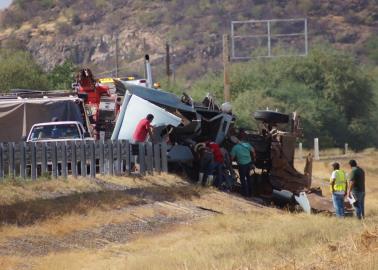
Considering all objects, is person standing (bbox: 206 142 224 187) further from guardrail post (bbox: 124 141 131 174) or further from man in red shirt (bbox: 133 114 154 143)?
guardrail post (bbox: 124 141 131 174)

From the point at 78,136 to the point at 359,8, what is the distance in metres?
129

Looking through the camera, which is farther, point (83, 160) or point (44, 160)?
point (83, 160)

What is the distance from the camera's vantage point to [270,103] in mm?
72688

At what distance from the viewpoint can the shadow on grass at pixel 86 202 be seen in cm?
1792

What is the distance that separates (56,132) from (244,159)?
5316 millimetres

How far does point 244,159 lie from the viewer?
26969 mm

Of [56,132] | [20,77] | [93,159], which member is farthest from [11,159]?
[20,77]

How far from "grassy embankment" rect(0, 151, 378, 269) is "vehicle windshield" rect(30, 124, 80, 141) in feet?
13.3

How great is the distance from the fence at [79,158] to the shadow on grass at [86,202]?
123 cm

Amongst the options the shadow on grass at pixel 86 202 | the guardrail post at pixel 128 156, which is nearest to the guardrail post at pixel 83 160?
the shadow on grass at pixel 86 202

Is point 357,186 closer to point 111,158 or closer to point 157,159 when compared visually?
point 157,159

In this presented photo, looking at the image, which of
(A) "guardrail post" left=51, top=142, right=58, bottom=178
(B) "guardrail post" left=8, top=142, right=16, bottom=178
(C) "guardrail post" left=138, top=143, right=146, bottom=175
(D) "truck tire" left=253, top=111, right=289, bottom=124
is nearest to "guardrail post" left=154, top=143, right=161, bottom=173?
(C) "guardrail post" left=138, top=143, right=146, bottom=175

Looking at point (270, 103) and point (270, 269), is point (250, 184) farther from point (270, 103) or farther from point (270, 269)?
point (270, 103)

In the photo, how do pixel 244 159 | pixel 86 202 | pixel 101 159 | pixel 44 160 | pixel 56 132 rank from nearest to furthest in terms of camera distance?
pixel 86 202 → pixel 44 160 → pixel 101 159 → pixel 244 159 → pixel 56 132
